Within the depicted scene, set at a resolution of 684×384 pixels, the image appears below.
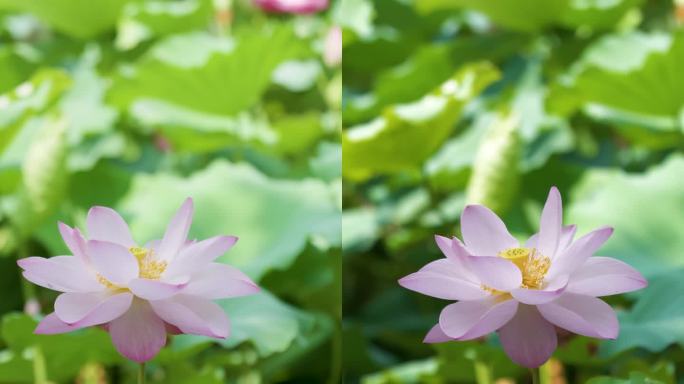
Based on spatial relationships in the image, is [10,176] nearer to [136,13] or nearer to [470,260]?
[136,13]

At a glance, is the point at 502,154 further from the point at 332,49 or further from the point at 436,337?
the point at 332,49

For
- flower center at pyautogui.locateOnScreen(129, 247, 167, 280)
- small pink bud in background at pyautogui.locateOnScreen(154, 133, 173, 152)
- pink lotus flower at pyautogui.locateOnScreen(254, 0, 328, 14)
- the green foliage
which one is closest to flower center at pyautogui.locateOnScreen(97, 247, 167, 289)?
flower center at pyautogui.locateOnScreen(129, 247, 167, 280)

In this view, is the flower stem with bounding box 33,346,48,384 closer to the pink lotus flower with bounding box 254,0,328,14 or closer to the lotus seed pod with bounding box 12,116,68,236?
the lotus seed pod with bounding box 12,116,68,236

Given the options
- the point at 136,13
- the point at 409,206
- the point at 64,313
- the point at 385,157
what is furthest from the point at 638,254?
the point at 136,13

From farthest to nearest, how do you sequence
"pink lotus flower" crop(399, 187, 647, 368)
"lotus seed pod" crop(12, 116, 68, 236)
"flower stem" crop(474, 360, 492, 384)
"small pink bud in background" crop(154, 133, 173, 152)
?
"small pink bud in background" crop(154, 133, 173, 152)
"lotus seed pod" crop(12, 116, 68, 236)
"flower stem" crop(474, 360, 492, 384)
"pink lotus flower" crop(399, 187, 647, 368)

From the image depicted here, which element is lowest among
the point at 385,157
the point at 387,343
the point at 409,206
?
the point at 387,343

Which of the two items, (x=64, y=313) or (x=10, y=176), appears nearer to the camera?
(x=64, y=313)
